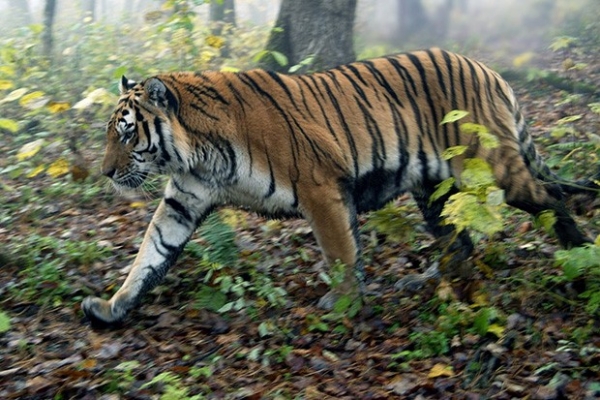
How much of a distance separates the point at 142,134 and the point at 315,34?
424 centimetres

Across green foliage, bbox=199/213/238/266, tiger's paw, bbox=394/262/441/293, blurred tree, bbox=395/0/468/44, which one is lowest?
tiger's paw, bbox=394/262/441/293

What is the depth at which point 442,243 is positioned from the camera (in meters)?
5.80

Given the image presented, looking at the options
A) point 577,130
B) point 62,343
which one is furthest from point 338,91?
point 577,130

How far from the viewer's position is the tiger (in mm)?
5281

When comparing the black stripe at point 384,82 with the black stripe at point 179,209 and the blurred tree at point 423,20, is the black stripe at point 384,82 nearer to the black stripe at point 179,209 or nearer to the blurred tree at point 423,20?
the black stripe at point 179,209

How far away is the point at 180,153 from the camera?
17.4 ft

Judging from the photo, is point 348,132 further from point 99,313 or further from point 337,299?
point 99,313

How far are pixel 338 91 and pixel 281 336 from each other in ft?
6.37

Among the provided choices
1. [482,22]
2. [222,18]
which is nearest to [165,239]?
[482,22]

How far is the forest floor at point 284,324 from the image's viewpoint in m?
4.30

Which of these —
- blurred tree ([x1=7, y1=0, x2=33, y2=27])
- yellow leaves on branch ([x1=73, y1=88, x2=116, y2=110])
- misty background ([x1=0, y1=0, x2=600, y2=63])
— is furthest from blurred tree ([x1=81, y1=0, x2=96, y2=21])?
yellow leaves on branch ([x1=73, y1=88, x2=116, y2=110])

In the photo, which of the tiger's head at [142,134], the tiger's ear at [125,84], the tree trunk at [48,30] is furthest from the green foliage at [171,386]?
the tree trunk at [48,30]

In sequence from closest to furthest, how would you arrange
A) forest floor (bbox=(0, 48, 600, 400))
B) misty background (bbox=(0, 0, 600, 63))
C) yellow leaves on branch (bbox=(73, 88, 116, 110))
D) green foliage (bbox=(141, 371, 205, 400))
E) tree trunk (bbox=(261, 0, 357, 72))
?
green foliage (bbox=(141, 371, 205, 400)) < forest floor (bbox=(0, 48, 600, 400)) < yellow leaves on branch (bbox=(73, 88, 116, 110)) < tree trunk (bbox=(261, 0, 357, 72)) < misty background (bbox=(0, 0, 600, 63))

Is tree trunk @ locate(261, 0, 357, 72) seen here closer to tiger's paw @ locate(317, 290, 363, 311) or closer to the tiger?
the tiger
